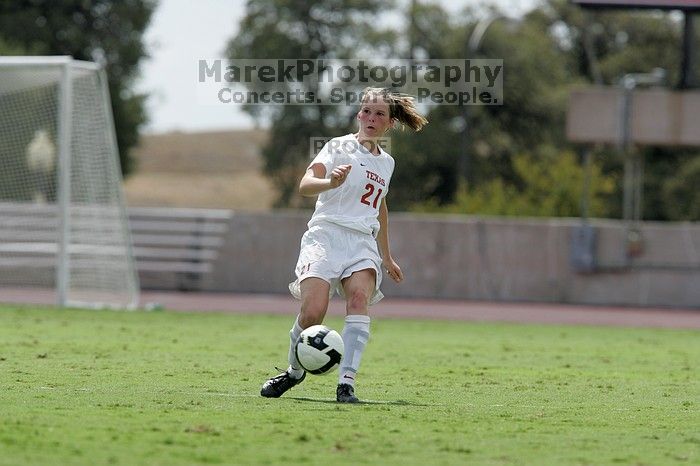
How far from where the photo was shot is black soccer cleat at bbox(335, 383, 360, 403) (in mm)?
9305

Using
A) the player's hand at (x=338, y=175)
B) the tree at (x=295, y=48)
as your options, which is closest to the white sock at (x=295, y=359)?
the player's hand at (x=338, y=175)

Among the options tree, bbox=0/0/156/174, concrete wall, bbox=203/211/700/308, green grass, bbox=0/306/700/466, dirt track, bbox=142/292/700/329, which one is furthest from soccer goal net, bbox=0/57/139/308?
tree, bbox=0/0/156/174

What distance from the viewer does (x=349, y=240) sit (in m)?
9.55

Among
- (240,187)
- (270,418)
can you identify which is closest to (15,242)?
(270,418)

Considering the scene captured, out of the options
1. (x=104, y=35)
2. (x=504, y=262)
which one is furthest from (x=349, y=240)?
(x=104, y=35)

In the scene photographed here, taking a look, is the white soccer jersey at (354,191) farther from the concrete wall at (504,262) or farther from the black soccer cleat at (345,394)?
the concrete wall at (504,262)

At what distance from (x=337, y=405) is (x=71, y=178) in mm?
Result: 13517

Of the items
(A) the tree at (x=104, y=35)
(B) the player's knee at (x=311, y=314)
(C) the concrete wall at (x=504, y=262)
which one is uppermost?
(A) the tree at (x=104, y=35)

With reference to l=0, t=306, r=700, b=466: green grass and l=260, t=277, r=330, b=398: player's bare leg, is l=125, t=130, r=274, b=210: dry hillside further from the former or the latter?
l=260, t=277, r=330, b=398: player's bare leg

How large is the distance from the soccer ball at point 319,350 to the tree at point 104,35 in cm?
4783

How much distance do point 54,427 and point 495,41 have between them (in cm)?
5498

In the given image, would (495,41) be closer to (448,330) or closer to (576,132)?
(576,132)

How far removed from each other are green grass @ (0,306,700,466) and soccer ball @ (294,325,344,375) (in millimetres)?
251

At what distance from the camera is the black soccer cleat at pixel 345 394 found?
9.30m
